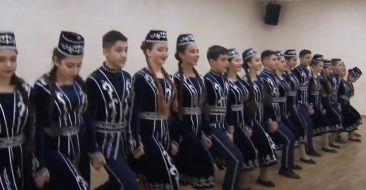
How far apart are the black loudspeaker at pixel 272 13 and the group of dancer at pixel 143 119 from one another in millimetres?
5808

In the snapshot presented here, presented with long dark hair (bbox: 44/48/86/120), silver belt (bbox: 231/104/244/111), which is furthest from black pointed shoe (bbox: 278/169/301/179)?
long dark hair (bbox: 44/48/86/120)

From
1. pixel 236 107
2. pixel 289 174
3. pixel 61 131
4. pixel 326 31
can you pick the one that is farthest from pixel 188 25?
pixel 61 131

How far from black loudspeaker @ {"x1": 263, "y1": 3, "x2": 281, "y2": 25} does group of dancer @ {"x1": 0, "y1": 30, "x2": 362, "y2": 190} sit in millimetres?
5808

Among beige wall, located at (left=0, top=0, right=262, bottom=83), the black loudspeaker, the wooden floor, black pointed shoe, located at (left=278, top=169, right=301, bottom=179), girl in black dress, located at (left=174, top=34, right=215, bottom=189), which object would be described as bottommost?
the wooden floor

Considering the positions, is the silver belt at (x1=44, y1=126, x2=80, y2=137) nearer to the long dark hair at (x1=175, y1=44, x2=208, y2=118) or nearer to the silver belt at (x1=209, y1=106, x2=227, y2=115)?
the long dark hair at (x1=175, y1=44, x2=208, y2=118)

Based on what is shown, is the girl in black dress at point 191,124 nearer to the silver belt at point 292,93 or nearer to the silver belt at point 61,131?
the silver belt at point 61,131

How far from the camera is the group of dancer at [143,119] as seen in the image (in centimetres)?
278

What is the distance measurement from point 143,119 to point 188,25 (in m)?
5.05

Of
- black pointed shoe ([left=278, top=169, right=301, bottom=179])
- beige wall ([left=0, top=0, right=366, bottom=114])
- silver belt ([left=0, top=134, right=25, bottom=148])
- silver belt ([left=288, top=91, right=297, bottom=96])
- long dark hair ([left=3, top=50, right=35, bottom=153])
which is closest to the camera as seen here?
silver belt ([left=0, top=134, right=25, bottom=148])

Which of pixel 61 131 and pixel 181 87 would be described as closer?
pixel 61 131

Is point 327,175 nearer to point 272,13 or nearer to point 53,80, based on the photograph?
point 53,80

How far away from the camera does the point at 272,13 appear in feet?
37.2

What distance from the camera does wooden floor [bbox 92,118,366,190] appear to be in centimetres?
514

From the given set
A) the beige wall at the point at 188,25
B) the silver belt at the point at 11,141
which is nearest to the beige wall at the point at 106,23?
the beige wall at the point at 188,25
